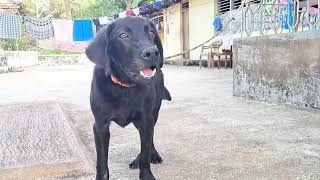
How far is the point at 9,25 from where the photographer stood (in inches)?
827

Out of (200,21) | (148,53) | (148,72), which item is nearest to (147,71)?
(148,72)

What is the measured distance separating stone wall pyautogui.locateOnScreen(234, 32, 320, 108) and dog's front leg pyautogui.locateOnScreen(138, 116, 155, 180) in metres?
3.03

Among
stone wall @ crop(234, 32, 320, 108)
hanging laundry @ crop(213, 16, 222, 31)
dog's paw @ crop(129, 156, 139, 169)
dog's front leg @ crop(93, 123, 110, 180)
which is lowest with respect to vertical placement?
dog's paw @ crop(129, 156, 139, 169)

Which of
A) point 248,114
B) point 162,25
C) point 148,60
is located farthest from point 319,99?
point 162,25

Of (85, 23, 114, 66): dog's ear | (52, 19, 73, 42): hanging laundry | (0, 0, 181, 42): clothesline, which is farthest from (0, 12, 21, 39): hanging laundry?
(85, 23, 114, 66): dog's ear

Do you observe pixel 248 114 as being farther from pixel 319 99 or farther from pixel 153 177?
pixel 153 177

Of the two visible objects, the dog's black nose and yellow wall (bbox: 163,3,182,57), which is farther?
yellow wall (bbox: 163,3,182,57)

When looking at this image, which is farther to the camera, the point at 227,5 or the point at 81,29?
the point at 81,29

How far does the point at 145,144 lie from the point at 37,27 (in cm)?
2165

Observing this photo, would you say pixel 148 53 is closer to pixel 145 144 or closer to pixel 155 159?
pixel 145 144

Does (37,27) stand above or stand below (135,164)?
above

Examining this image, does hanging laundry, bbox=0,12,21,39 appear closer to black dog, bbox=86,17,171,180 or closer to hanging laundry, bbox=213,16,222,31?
hanging laundry, bbox=213,16,222,31

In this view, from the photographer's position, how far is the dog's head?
2.35 metres

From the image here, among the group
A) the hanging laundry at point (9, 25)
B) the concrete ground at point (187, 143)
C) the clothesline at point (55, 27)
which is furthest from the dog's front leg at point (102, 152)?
the hanging laundry at point (9, 25)
